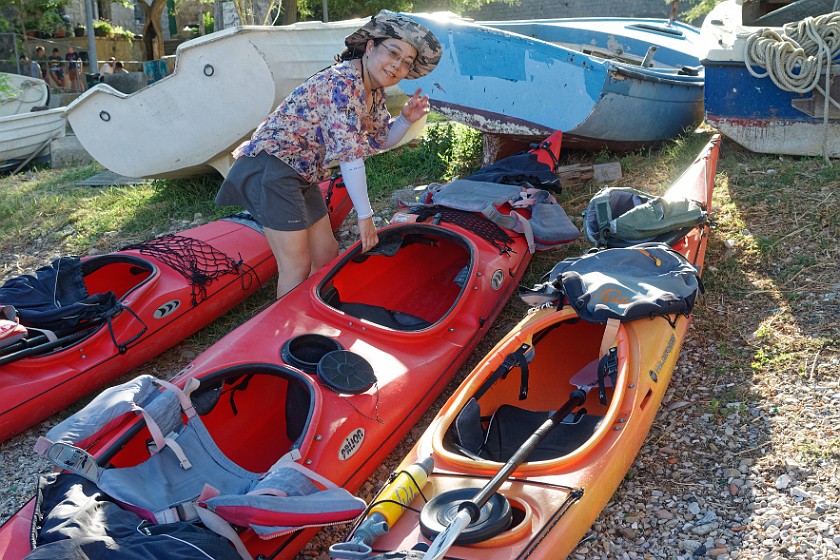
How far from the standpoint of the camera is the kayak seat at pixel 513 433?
9.51 feet

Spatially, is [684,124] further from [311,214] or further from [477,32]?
A: [311,214]

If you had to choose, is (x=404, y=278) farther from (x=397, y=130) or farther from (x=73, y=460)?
(x=73, y=460)

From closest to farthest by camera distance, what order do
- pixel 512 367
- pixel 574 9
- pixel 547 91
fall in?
pixel 512 367
pixel 547 91
pixel 574 9

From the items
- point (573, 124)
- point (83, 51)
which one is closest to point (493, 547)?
point (573, 124)

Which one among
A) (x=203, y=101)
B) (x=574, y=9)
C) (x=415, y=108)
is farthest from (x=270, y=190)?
(x=574, y=9)

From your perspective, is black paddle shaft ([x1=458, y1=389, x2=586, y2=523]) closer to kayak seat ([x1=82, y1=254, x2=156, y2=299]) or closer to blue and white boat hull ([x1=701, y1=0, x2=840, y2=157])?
kayak seat ([x1=82, y1=254, x2=156, y2=299])

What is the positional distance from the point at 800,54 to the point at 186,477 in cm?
457

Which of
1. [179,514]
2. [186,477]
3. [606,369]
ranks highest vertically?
[606,369]

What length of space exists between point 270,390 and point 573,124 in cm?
305

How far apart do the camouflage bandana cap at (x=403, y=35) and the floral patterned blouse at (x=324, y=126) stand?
0.49 feet

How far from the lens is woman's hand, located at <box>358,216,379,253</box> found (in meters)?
3.72

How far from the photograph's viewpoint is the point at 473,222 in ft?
13.9

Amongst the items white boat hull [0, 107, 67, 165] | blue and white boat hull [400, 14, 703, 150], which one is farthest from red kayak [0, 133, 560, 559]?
white boat hull [0, 107, 67, 165]

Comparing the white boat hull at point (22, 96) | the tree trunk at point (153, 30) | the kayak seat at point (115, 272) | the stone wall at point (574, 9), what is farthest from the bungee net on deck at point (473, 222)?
the stone wall at point (574, 9)
